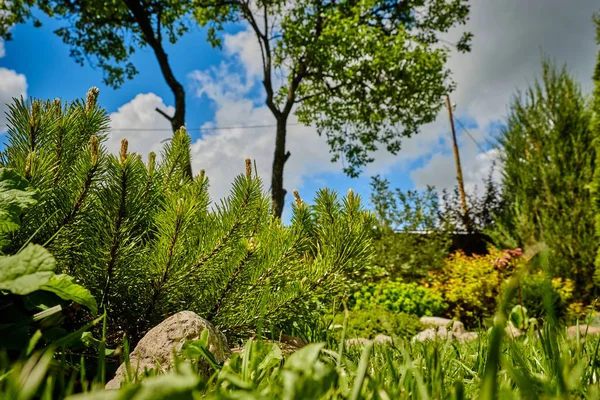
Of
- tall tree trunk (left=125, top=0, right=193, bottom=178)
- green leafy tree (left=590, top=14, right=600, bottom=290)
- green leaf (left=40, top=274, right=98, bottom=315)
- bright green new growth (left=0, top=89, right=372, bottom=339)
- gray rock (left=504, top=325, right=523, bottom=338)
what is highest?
tall tree trunk (left=125, top=0, right=193, bottom=178)

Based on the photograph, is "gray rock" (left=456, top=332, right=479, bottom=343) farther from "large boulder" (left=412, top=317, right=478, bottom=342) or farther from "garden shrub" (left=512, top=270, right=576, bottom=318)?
"garden shrub" (left=512, top=270, right=576, bottom=318)

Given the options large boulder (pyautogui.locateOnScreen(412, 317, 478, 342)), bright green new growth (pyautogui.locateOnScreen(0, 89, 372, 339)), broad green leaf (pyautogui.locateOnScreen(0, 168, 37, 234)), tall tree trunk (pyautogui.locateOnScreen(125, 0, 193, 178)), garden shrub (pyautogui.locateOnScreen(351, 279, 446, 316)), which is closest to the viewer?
broad green leaf (pyautogui.locateOnScreen(0, 168, 37, 234))

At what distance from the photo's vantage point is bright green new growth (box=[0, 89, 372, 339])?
1.57 meters

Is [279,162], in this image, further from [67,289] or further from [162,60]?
[67,289]

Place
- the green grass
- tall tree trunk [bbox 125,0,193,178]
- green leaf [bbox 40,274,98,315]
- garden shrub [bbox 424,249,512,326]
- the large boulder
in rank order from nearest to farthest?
the green grass < green leaf [bbox 40,274,98,315] < the large boulder < garden shrub [bbox 424,249,512,326] < tall tree trunk [bbox 125,0,193,178]

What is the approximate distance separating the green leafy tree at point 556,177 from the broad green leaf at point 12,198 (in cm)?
904

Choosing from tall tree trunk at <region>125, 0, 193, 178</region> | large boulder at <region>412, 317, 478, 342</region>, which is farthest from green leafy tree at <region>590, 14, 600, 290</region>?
tall tree trunk at <region>125, 0, 193, 178</region>

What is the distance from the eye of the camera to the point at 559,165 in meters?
9.54

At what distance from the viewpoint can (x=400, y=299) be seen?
7.95 meters

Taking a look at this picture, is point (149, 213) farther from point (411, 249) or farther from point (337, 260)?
point (411, 249)

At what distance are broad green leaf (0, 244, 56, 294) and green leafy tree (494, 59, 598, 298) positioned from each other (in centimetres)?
917

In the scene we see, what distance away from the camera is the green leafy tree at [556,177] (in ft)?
29.1

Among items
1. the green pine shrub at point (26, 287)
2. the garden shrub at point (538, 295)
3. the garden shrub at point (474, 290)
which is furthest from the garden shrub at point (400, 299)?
the green pine shrub at point (26, 287)

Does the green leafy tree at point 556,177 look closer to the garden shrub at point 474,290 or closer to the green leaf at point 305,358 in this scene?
the garden shrub at point 474,290
